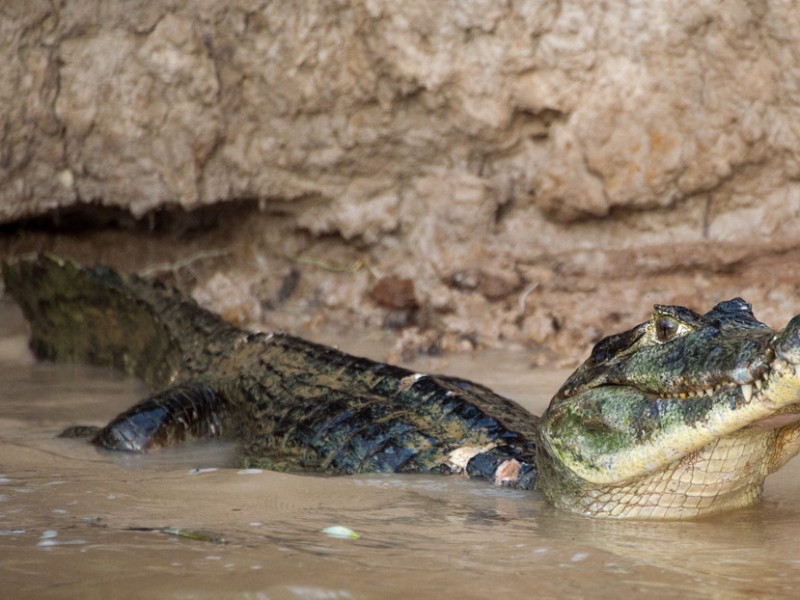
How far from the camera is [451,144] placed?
6156 mm

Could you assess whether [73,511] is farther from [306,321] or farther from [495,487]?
[306,321]

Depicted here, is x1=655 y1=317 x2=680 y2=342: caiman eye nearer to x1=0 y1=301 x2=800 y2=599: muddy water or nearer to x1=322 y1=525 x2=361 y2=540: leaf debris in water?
x1=0 y1=301 x2=800 y2=599: muddy water

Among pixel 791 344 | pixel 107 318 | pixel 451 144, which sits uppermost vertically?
pixel 451 144

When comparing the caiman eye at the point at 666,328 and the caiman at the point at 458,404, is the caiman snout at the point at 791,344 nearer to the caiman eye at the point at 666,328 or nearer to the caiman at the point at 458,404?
the caiman at the point at 458,404

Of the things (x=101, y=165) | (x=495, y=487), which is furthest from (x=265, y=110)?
(x=495, y=487)

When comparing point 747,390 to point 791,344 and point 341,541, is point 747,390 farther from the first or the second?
point 341,541

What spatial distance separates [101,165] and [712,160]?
3.20 m

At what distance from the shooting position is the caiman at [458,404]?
9.30 ft

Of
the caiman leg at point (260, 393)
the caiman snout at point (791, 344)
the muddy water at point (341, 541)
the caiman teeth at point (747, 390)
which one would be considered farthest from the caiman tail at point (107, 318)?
the caiman snout at point (791, 344)

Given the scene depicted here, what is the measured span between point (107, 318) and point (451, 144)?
2.04 m

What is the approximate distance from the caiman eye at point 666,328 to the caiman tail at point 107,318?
2623 millimetres

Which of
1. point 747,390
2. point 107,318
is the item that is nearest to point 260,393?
point 107,318

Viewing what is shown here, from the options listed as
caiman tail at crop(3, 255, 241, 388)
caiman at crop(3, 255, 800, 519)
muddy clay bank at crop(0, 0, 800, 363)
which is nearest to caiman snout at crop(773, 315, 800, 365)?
caiman at crop(3, 255, 800, 519)

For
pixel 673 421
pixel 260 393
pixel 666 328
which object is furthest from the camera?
pixel 260 393
